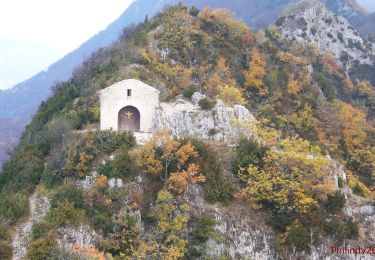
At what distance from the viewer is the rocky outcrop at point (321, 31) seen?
90.8 meters

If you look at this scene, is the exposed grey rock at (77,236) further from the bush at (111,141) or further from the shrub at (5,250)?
the bush at (111,141)

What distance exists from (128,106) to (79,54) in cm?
15537

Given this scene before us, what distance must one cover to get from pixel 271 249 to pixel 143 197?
30.4 feet

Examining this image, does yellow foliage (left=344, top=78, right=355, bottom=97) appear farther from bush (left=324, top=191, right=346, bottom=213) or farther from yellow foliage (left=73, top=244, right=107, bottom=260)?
yellow foliage (left=73, top=244, right=107, bottom=260)

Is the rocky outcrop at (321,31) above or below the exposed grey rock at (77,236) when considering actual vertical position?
above

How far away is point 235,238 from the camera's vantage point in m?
35.7

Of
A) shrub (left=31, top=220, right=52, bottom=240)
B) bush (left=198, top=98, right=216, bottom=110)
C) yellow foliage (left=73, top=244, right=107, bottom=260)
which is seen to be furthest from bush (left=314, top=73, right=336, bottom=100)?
shrub (left=31, top=220, right=52, bottom=240)

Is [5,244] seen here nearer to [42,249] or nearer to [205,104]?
[42,249]

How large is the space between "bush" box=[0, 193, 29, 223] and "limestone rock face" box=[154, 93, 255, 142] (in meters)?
12.7

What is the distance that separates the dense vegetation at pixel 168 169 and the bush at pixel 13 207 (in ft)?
0.21

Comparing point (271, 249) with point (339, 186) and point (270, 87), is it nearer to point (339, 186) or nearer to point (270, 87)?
point (339, 186)

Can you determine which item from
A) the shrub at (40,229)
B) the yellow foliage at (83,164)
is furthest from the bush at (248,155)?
the shrub at (40,229)

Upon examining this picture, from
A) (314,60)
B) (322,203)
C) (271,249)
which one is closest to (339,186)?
(322,203)

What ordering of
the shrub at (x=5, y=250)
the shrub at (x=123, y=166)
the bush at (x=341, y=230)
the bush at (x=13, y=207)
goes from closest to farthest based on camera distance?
the shrub at (x=5, y=250) < the bush at (x=13, y=207) < the shrub at (x=123, y=166) < the bush at (x=341, y=230)
